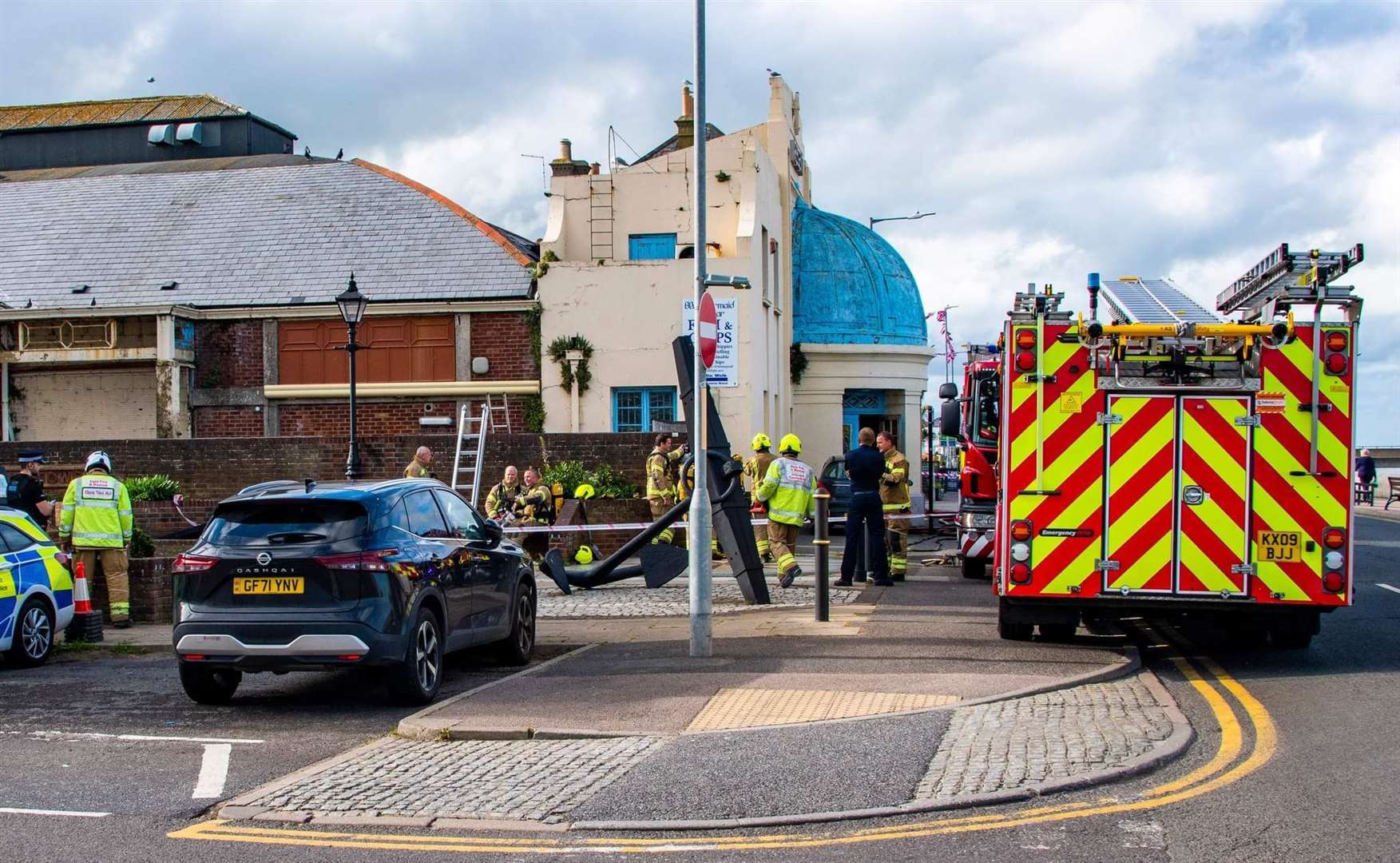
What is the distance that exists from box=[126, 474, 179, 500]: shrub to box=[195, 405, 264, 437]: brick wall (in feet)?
17.8

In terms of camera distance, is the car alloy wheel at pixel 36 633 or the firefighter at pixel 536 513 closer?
the car alloy wheel at pixel 36 633

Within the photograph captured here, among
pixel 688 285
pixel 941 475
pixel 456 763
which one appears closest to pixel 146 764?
pixel 456 763

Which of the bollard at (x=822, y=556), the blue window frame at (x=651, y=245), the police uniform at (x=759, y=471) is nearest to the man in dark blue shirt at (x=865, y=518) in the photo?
the police uniform at (x=759, y=471)

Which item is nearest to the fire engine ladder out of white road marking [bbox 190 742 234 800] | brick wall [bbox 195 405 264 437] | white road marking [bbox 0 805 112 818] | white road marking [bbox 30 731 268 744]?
brick wall [bbox 195 405 264 437]

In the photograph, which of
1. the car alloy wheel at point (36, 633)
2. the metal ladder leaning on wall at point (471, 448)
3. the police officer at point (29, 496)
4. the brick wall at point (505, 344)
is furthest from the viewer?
the brick wall at point (505, 344)

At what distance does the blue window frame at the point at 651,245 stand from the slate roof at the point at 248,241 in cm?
235

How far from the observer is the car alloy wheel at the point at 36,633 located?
11852mm

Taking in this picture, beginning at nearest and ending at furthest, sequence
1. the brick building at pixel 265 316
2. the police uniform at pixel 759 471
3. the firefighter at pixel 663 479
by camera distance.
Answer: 1. the police uniform at pixel 759 471
2. the firefighter at pixel 663 479
3. the brick building at pixel 265 316

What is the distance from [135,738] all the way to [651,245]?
2194 centimetres

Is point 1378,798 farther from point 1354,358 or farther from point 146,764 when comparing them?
point 146,764

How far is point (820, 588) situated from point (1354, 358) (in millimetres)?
5070

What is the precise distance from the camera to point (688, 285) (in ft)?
89.1

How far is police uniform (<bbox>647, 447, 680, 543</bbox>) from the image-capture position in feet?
65.7

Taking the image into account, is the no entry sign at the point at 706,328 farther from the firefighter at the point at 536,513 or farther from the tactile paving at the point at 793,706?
the firefighter at the point at 536,513
